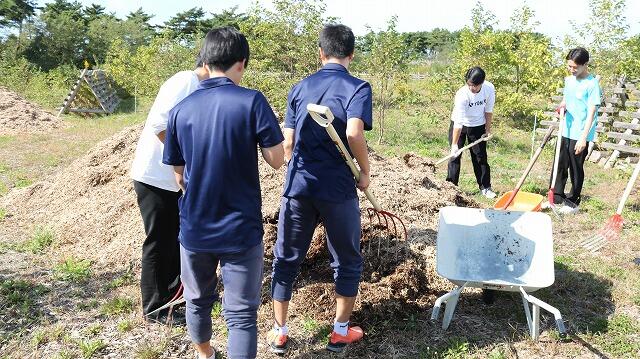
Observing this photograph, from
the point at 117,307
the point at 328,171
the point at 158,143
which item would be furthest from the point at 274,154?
the point at 117,307

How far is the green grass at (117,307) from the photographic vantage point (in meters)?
3.21

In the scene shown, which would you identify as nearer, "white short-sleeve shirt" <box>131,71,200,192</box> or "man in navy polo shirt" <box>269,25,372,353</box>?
"man in navy polo shirt" <box>269,25,372,353</box>

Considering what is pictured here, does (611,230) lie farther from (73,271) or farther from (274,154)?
(73,271)

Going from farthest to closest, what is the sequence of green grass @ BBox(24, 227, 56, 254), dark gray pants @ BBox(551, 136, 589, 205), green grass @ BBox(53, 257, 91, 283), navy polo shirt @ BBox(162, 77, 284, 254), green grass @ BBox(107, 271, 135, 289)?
dark gray pants @ BBox(551, 136, 589, 205), green grass @ BBox(24, 227, 56, 254), green grass @ BBox(53, 257, 91, 283), green grass @ BBox(107, 271, 135, 289), navy polo shirt @ BBox(162, 77, 284, 254)

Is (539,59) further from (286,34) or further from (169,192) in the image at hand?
(169,192)

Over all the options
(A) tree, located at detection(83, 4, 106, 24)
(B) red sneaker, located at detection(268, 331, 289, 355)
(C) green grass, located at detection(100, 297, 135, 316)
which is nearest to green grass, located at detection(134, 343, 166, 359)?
(C) green grass, located at detection(100, 297, 135, 316)

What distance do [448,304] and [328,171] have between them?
1.11 meters

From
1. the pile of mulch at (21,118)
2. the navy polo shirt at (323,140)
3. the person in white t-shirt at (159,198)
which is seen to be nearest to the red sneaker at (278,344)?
the person in white t-shirt at (159,198)

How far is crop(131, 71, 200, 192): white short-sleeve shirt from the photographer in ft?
8.68

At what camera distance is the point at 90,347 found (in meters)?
2.79

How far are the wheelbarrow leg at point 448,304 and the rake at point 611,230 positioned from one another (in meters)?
1.52

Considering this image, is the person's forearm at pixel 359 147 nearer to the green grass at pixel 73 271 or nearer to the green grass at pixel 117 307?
the green grass at pixel 117 307

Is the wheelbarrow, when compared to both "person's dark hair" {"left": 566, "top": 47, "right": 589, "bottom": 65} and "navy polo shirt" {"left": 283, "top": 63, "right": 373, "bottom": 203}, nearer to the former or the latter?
"navy polo shirt" {"left": 283, "top": 63, "right": 373, "bottom": 203}

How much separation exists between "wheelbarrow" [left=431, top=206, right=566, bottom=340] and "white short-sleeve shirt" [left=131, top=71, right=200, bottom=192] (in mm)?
1605
